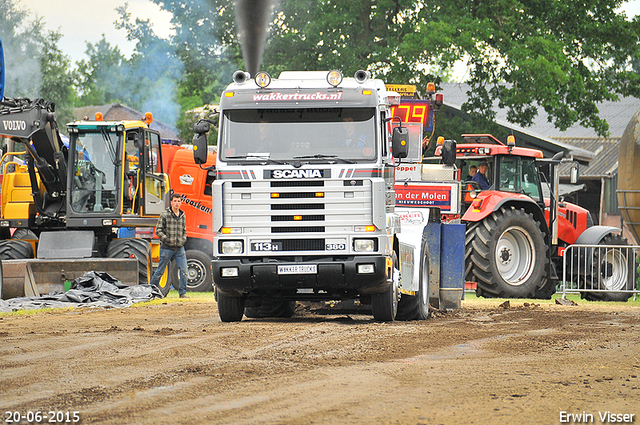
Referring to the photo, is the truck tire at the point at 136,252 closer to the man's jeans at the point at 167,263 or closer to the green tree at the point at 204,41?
the man's jeans at the point at 167,263

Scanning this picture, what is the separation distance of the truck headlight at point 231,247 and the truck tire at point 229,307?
37.1 inches

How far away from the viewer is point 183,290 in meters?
18.8

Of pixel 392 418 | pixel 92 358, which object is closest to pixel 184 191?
pixel 92 358

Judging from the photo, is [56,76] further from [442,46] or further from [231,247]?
[231,247]

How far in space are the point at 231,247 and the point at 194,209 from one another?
10780 millimetres

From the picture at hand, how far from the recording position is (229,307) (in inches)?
492

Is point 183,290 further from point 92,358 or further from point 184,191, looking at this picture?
point 92,358

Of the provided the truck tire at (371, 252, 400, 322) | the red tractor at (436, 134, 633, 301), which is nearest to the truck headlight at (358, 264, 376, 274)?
the truck tire at (371, 252, 400, 322)

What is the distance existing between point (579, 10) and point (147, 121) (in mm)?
16665

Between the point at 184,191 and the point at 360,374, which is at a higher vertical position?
the point at 184,191

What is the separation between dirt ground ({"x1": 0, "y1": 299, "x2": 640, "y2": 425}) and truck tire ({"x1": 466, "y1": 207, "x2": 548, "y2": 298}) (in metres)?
5.04

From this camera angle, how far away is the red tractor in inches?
709

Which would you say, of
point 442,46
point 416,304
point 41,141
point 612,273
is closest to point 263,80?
point 416,304

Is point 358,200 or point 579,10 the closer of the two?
point 358,200
